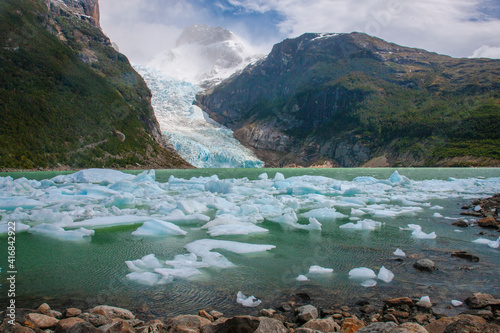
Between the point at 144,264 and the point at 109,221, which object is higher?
the point at 144,264

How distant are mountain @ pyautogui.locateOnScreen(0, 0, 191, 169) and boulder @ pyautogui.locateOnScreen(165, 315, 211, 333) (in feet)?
187

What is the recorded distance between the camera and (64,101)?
208 ft

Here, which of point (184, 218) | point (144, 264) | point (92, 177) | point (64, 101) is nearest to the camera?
point (144, 264)

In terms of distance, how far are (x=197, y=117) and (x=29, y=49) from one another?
7732 cm

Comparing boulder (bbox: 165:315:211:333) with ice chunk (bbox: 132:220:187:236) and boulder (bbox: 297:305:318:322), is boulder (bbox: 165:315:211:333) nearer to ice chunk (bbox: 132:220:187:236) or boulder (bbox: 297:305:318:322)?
boulder (bbox: 297:305:318:322)

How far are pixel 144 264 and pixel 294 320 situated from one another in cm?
333

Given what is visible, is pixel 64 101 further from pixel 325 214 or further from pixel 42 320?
pixel 42 320

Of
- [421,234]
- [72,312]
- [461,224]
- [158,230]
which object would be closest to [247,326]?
[72,312]

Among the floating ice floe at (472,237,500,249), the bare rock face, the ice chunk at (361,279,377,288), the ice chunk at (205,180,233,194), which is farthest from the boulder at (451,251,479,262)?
the bare rock face

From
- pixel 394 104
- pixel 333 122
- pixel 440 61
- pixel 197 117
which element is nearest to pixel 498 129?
pixel 394 104

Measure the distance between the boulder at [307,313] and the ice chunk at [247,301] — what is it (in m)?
0.66

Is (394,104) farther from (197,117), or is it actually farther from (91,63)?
(91,63)

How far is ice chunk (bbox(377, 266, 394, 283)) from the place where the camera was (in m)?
5.00

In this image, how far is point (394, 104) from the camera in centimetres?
10706
